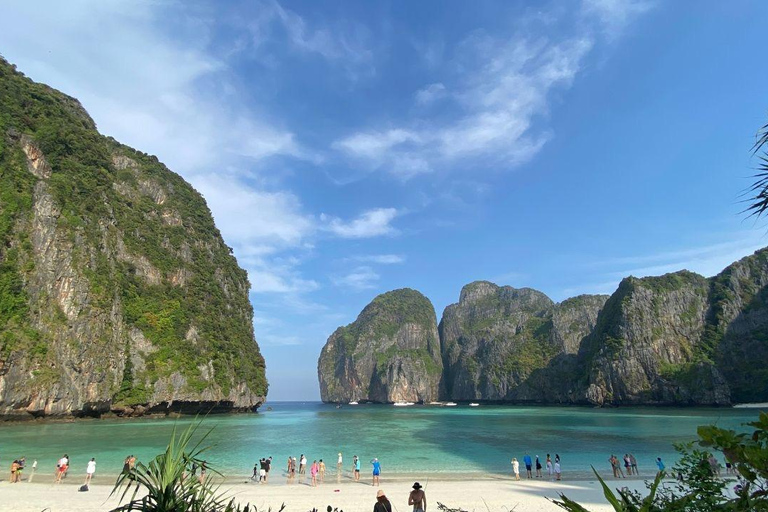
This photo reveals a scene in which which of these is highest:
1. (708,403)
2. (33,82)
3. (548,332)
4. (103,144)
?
(33,82)

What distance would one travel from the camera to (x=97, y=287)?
187 feet

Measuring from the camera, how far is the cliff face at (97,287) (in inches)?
1857

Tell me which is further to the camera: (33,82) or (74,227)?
(33,82)

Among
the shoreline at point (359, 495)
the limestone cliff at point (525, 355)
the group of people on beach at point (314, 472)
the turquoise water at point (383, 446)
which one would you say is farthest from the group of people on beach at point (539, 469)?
the limestone cliff at point (525, 355)

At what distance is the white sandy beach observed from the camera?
605 inches

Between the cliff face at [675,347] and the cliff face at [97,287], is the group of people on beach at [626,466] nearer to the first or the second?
the cliff face at [97,287]

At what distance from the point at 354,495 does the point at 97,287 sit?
2153 inches

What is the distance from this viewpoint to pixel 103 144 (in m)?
76.2

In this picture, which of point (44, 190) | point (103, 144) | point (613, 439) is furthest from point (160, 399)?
point (613, 439)

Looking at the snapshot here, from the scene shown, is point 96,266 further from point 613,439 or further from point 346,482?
point 613,439

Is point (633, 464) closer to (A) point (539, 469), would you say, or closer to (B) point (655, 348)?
(A) point (539, 469)

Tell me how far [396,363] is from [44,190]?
490 feet

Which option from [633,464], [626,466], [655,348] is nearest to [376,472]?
[626,466]

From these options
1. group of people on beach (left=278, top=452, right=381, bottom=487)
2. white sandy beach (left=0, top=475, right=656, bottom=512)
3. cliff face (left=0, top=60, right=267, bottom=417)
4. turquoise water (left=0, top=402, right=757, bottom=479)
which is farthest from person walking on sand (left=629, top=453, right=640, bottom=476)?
cliff face (left=0, top=60, right=267, bottom=417)
